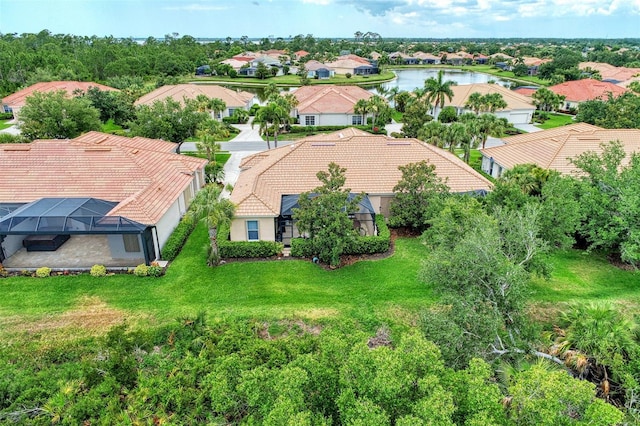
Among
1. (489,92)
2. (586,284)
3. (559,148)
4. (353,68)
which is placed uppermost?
(353,68)

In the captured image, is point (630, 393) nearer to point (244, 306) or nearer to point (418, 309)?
point (418, 309)

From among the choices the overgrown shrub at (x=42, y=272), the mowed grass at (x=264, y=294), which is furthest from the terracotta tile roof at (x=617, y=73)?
the overgrown shrub at (x=42, y=272)

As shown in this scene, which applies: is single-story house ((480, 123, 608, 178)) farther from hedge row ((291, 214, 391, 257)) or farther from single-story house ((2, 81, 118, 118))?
single-story house ((2, 81, 118, 118))

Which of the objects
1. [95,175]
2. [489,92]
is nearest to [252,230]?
[95,175]

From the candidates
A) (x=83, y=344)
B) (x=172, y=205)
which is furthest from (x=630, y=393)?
(x=172, y=205)

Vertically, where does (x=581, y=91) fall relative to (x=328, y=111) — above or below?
above

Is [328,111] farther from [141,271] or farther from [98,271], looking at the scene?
[98,271]

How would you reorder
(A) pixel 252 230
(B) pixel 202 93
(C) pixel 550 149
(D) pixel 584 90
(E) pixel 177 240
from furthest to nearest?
1. (D) pixel 584 90
2. (B) pixel 202 93
3. (C) pixel 550 149
4. (A) pixel 252 230
5. (E) pixel 177 240
